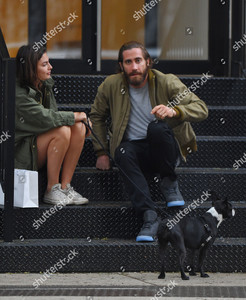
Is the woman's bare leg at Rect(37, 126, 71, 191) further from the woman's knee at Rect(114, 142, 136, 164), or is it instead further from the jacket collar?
the jacket collar

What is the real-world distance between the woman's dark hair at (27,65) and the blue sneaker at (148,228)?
127 cm

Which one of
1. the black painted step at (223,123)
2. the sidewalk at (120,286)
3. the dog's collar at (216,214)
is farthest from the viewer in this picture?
the black painted step at (223,123)

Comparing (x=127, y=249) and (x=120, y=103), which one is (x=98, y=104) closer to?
(x=120, y=103)

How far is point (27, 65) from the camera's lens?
5.37 metres

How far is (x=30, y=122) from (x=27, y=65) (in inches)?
16.8

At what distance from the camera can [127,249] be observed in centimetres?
491

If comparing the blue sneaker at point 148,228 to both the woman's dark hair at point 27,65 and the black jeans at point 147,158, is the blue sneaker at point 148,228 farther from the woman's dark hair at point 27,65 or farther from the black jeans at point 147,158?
the woman's dark hair at point 27,65

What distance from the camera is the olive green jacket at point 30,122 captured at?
5219 mm

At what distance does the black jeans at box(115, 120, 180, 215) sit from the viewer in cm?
507

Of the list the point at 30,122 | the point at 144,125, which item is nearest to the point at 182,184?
the point at 144,125

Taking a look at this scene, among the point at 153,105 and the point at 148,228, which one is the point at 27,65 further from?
the point at 148,228

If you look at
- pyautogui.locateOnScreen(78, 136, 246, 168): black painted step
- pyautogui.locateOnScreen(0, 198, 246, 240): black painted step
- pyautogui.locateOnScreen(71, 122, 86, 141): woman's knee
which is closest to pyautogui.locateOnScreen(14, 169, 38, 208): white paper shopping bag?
pyautogui.locateOnScreen(0, 198, 246, 240): black painted step

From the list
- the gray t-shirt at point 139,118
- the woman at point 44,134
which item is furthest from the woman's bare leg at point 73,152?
the gray t-shirt at point 139,118

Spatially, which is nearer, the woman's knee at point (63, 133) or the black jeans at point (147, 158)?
the black jeans at point (147, 158)
